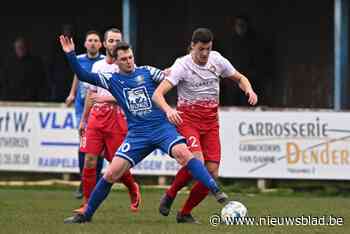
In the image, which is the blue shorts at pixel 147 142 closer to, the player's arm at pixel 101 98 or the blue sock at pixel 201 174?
the blue sock at pixel 201 174

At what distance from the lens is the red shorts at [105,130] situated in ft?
45.9

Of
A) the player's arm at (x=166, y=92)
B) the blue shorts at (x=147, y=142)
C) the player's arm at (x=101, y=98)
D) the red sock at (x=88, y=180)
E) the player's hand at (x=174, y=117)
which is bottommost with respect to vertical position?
the red sock at (x=88, y=180)

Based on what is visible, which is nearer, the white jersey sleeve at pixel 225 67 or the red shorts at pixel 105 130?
the white jersey sleeve at pixel 225 67

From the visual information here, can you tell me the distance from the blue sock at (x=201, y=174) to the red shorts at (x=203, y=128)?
0.59 m

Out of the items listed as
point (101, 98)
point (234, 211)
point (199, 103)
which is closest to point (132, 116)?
point (199, 103)

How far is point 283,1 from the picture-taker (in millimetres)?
21828

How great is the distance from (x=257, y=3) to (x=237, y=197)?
235 inches

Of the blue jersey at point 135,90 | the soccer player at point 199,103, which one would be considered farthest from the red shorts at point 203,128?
the blue jersey at point 135,90

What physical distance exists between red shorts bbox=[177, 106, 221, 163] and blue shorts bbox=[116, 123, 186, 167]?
0.28 meters

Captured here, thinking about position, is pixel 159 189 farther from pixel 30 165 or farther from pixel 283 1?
pixel 283 1

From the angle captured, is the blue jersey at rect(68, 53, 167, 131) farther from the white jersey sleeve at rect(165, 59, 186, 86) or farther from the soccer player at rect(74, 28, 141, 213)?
the soccer player at rect(74, 28, 141, 213)

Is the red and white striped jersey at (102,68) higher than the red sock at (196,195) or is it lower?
higher

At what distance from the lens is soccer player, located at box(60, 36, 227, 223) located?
11758 millimetres

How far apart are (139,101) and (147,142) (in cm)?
42
